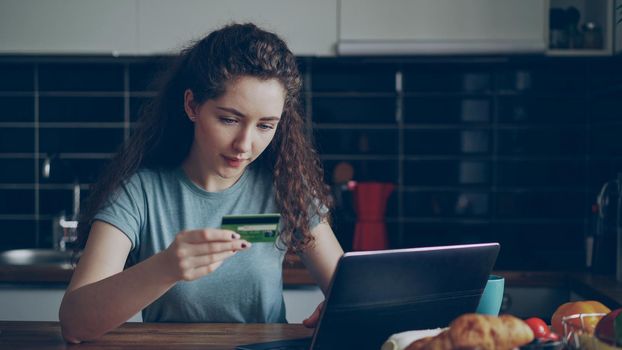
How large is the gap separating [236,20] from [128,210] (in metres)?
1.30

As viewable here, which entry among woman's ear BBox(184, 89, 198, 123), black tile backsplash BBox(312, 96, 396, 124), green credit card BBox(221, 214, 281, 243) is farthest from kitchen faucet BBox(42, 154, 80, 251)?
green credit card BBox(221, 214, 281, 243)

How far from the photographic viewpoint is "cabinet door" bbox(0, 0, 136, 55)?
269 cm

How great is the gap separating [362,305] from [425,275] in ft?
0.33

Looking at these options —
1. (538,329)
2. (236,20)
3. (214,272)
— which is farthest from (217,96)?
(236,20)

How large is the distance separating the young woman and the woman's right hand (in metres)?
0.27

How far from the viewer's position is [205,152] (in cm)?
153

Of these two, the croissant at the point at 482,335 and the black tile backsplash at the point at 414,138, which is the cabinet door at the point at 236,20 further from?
the croissant at the point at 482,335

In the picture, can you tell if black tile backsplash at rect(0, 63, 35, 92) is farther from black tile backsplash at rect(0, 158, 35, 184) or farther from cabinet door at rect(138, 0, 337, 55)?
cabinet door at rect(138, 0, 337, 55)

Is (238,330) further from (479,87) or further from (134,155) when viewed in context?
(479,87)

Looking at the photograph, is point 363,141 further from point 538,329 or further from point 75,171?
point 538,329

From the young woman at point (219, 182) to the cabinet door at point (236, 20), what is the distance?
104 cm

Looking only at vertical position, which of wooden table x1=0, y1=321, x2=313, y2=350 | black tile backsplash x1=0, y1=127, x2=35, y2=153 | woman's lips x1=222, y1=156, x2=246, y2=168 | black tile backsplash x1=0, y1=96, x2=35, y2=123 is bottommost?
wooden table x1=0, y1=321, x2=313, y2=350

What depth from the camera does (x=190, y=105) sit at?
1527mm

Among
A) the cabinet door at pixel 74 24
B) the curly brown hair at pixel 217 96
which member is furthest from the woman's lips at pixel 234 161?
the cabinet door at pixel 74 24
